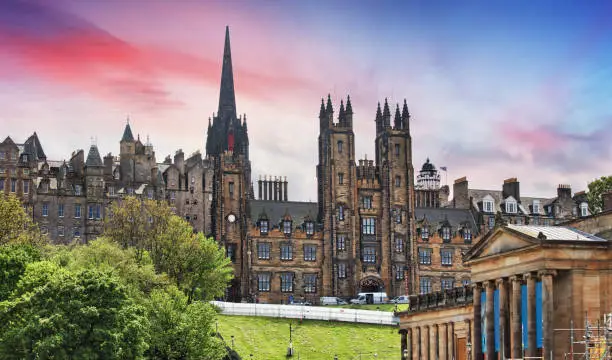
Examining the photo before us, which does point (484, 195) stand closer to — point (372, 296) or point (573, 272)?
point (372, 296)

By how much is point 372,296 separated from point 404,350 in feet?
195

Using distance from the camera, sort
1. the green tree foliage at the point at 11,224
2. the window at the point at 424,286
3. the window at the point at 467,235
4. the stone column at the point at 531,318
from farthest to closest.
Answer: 1. the window at the point at 467,235
2. the window at the point at 424,286
3. the green tree foliage at the point at 11,224
4. the stone column at the point at 531,318

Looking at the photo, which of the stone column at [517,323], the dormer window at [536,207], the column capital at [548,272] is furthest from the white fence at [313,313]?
the column capital at [548,272]

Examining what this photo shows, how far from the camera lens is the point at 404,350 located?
94312mm

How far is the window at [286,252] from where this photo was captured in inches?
6216

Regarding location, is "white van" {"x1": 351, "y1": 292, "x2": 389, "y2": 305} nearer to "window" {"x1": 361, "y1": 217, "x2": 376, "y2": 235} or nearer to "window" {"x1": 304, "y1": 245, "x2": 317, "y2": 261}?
"window" {"x1": 304, "y1": 245, "x2": 317, "y2": 261}

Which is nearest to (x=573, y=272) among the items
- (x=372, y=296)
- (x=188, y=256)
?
(x=188, y=256)

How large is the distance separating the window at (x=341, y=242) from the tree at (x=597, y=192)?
35.5 metres

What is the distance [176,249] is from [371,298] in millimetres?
36670

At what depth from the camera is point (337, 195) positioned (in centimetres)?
15988

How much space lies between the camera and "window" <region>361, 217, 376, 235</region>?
161750 mm

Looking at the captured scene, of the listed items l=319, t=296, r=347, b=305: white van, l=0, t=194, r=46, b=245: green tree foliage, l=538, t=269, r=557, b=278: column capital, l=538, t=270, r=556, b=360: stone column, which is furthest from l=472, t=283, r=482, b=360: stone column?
l=319, t=296, r=347, b=305: white van

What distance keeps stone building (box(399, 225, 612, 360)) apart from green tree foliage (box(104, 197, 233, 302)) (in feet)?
181

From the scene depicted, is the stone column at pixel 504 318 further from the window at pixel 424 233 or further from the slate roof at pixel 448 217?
the slate roof at pixel 448 217
